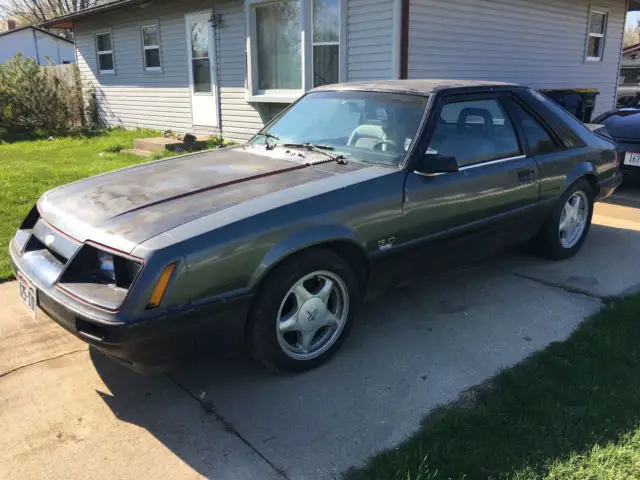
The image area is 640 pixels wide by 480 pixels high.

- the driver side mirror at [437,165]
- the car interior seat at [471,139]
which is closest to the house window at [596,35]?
the car interior seat at [471,139]

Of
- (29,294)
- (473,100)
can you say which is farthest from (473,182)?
(29,294)

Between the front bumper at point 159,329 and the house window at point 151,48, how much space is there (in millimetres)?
12235

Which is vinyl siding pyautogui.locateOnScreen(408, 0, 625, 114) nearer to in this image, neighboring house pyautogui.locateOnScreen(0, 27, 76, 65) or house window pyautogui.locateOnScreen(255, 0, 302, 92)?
house window pyautogui.locateOnScreen(255, 0, 302, 92)

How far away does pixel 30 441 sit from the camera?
2646mm

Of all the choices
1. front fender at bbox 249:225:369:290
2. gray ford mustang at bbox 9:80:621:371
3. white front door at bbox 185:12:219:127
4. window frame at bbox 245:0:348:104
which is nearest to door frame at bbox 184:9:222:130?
white front door at bbox 185:12:219:127

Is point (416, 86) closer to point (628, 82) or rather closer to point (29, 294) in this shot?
point (29, 294)

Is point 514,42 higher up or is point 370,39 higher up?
point 514,42

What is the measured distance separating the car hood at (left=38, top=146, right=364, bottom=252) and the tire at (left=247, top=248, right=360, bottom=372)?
47 cm

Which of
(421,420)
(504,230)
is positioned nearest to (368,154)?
(504,230)

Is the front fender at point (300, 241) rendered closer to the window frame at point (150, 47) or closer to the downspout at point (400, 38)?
the downspout at point (400, 38)

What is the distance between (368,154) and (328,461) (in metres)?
1.96

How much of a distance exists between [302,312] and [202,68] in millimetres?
10574

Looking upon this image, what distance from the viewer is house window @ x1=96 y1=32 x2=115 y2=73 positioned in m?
15.4

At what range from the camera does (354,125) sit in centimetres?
397
